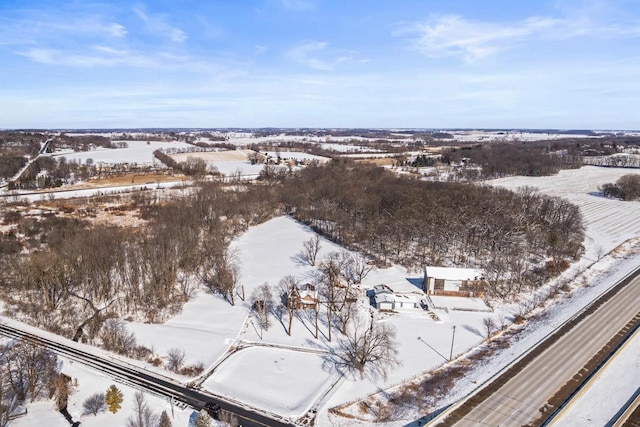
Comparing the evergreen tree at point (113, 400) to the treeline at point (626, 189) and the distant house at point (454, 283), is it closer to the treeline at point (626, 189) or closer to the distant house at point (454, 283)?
the distant house at point (454, 283)

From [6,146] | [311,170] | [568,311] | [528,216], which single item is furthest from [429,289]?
[6,146]

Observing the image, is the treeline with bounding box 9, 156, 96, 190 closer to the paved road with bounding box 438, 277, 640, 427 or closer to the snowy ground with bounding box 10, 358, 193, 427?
the snowy ground with bounding box 10, 358, 193, 427

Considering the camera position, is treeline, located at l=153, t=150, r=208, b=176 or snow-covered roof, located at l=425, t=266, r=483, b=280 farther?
treeline, located at l=153, t=150, r=208, b=176

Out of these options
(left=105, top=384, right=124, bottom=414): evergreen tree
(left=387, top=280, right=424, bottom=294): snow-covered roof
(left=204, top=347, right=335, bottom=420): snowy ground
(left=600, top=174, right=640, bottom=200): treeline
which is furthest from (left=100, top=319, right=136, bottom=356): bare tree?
(left=600, top=174, right=640, bottom=200): treeline

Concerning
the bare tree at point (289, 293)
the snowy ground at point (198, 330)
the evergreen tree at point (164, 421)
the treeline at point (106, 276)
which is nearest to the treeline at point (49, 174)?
the treeline at point (106, 276)

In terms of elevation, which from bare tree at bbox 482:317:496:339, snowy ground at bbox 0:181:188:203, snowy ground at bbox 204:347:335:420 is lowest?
snowy ground at bbox 204:347:335:420
